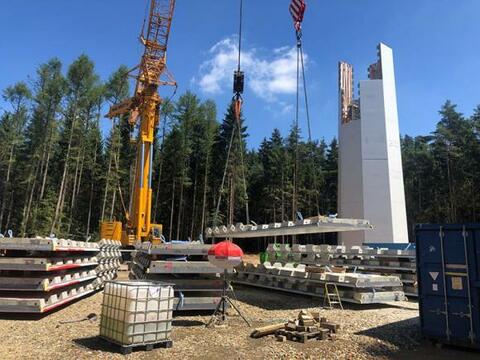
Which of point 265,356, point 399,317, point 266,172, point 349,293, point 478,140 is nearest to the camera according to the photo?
point 265,356

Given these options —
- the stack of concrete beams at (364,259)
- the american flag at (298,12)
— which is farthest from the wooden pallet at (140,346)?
the american flag at (298,12)

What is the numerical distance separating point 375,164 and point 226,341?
21530mm

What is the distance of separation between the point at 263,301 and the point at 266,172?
149ft

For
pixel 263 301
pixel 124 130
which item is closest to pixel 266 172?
pixel 124 130

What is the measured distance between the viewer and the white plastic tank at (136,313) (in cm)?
691

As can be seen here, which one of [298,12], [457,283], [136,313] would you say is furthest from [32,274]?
[298,12]

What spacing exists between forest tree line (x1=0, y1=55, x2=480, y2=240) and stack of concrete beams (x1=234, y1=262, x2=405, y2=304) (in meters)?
24.6

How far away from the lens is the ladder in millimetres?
12125

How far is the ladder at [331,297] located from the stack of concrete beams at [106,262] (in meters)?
7.55

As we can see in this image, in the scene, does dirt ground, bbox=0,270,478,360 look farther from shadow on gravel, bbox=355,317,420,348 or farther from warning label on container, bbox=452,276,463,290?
warning label on container, bbox=452,276,463,290

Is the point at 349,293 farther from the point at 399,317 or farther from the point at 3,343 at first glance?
the point at 3,343

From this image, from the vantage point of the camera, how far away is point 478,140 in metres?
46.2

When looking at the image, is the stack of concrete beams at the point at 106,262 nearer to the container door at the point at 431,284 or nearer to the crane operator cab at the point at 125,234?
the crane operator cab at the point at 125,234

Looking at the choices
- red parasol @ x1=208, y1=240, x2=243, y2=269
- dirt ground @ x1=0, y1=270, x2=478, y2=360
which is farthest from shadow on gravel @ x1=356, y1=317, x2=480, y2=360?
red parasol @ x1=208, y1=240, x2=243, y2=269
